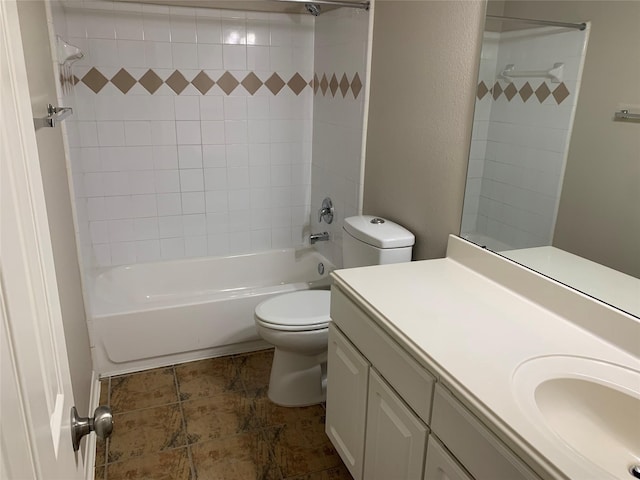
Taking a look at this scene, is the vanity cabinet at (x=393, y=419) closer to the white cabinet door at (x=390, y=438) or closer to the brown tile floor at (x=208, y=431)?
the white cabinet door at (x=390, y=438)

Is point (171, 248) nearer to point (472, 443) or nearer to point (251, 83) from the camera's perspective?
point (251, 83)

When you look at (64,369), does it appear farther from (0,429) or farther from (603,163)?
(603,163)

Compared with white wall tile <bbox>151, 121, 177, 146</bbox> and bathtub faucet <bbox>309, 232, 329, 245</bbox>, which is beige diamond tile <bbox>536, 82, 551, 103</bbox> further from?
white wall tile <bbox>151, 121, 177, 146</bbox>

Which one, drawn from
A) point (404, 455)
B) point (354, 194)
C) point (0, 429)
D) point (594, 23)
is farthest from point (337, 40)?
point (0, 429)

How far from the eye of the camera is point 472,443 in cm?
104

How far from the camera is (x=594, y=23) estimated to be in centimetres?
131

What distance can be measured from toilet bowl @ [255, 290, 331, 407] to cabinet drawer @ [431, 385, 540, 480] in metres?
1.02

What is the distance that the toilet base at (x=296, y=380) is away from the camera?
7.54 ft

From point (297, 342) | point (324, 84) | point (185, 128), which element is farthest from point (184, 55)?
point (297, 342)

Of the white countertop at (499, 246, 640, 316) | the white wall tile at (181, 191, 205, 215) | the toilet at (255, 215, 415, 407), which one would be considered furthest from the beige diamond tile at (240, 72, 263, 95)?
the white countertop at (499, 246, 640, 316)

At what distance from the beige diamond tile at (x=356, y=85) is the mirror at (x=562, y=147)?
2.79ft

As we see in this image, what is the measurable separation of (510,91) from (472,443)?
1.12 meters

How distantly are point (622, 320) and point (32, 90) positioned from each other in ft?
5.40

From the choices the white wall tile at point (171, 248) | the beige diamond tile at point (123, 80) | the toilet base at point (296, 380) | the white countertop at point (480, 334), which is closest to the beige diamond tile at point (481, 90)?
the white countertop at point (480, 334)
